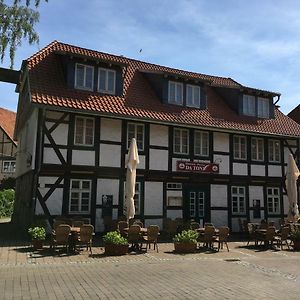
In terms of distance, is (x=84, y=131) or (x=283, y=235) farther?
(x=84, y=131)

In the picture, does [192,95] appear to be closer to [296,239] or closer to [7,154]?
[296,239]

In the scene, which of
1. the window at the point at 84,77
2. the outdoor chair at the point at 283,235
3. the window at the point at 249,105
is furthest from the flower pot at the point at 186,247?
the window at the point at 249,105

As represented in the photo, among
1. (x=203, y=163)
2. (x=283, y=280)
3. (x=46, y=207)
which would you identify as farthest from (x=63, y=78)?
(x=283, y=280)

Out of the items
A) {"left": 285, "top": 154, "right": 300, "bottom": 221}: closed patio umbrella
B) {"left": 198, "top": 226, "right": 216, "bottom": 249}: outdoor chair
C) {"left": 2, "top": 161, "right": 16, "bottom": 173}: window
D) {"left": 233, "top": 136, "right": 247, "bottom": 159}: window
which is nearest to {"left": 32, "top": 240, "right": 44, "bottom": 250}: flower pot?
{"left": 198, "top": 226, "right": 216, "bottom": 249}: outdoor chair

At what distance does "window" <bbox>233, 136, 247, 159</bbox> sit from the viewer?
67.7ft

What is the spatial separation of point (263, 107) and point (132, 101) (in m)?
8.35

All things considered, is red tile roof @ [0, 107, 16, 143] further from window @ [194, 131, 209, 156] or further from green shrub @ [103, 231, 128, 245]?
green shrub @ [103, 231, 128, 245]

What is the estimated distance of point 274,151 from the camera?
21828 millimetres

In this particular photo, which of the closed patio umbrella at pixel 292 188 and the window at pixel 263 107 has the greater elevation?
the window at pixel 263 107

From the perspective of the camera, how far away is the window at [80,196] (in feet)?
54.1

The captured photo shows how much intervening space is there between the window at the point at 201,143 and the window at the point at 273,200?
177 inches

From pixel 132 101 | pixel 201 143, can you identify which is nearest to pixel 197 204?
pixel 201 143

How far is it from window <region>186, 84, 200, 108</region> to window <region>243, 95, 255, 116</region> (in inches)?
123

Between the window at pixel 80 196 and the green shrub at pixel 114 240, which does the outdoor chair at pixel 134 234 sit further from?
the window at pixel 80 196
